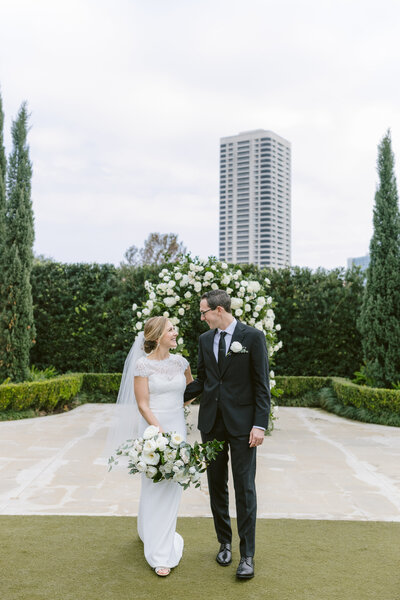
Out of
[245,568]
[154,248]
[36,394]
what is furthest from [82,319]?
[154,248]

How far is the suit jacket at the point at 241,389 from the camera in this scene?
3.38 m

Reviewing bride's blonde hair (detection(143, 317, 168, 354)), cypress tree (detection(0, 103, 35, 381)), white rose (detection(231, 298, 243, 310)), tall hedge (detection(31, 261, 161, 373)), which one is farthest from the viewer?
tall hedge (detection(31, 261, 161, 373))

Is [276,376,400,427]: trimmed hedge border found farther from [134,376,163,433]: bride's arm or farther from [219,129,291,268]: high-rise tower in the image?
[219,129,291,268]: high-rise tower

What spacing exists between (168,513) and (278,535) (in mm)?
1018

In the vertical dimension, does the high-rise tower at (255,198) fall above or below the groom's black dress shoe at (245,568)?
above

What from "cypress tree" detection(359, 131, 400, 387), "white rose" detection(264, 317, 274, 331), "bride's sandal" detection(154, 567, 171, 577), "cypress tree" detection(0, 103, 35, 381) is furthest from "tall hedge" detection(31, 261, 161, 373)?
"bride's sandal" detection(154, 567, 171, 577)

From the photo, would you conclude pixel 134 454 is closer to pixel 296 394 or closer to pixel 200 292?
pixel 200 292

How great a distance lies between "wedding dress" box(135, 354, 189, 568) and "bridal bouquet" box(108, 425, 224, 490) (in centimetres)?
20

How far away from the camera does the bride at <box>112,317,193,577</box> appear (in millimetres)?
3383

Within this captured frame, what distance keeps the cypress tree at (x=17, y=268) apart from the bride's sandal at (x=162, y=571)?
830cm

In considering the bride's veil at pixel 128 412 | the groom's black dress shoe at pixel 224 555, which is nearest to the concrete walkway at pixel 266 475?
the bride's veil at pixel 128 412

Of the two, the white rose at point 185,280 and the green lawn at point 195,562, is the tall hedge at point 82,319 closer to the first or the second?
the white rose at point 185,280

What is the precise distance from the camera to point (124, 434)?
4074 mm

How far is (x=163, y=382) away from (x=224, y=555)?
46.8 inches
